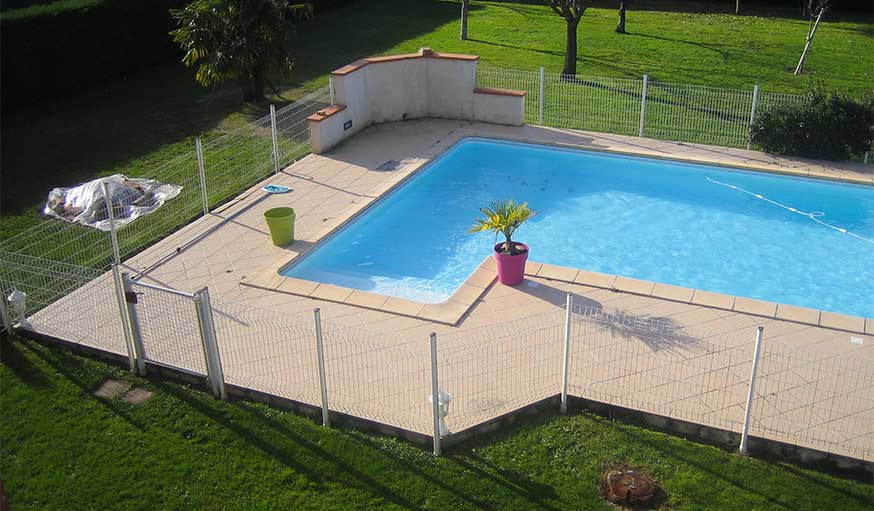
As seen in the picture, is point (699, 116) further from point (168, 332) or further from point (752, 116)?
point (168, 332)

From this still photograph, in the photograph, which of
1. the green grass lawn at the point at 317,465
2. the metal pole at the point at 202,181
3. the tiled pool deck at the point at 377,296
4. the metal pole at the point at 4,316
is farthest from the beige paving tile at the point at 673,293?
the metal pole at the point at 4,316

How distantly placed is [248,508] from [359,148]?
9787mm

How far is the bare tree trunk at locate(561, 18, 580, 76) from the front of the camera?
19.4 metres

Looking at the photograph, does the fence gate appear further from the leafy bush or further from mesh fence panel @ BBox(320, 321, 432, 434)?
the leafy bush

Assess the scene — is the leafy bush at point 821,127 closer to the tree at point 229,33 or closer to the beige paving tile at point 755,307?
the beige paving tile at point 755,307

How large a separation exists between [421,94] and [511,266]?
7.79 meters

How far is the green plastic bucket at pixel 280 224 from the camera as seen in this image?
12.3m

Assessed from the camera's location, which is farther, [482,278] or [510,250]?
[482,278]

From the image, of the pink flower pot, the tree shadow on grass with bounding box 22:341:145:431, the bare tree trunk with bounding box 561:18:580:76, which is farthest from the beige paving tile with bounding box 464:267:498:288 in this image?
the bare tree trunk with bounding box 561:18:580:76

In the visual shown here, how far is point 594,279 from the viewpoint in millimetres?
11289

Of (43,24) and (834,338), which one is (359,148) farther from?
(834,338)

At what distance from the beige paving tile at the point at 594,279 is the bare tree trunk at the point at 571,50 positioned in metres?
9.11

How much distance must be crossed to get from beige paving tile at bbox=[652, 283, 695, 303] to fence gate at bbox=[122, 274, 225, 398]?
5.44m

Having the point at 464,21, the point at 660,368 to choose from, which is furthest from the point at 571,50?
the point at 660,368
